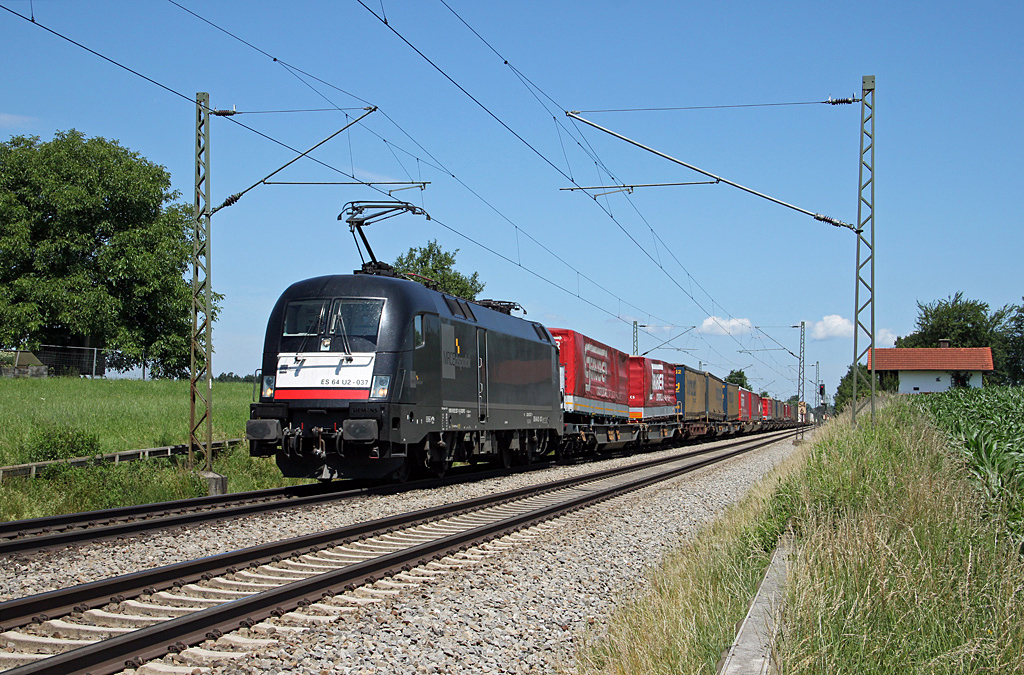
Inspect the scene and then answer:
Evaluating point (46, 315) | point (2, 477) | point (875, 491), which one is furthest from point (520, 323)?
point (46, 315)

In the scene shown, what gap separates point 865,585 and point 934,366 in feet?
199

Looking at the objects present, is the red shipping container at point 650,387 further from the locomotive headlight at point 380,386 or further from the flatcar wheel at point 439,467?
the locomotive headlight at point 380,386

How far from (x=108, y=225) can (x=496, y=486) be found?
3287cm

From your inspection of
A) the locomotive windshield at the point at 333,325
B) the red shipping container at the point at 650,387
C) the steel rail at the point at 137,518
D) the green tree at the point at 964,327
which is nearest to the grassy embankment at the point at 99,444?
the steel rail at the point at 137,518

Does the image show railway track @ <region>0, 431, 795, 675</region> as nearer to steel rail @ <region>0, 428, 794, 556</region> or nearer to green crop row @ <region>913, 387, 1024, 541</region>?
steel rail @ <region>0, 428, 794, 556</region>

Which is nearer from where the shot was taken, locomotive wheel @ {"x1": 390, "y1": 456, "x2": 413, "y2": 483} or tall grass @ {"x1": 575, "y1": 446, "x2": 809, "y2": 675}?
tall grass @ {"x1": 575, "y1": 446, "x2": 809, "y2": 675}

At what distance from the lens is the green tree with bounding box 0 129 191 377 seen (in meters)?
38.7

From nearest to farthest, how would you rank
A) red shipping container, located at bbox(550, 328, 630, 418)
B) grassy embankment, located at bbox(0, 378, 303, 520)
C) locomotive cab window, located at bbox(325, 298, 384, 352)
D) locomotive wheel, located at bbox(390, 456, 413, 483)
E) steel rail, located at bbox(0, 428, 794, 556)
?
1. steel rail, located at bbox(0, 428, 794, 556)
2. grassy embankment, located at bbox(0, 378, 303, 520)
3. locomotive cab window, located at bbox(325, 298, 384, 352)
4. locomotive wheel, located at bbox(390, 456, 413, 483)
5. red shipping container, located at bbox(550, 328, 630, 418)

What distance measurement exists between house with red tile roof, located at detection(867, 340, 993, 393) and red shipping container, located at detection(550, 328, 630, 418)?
116 feet

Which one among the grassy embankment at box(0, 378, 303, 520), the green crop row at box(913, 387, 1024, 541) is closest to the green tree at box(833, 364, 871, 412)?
the green crop row at box(913, 387, 1024, 541)

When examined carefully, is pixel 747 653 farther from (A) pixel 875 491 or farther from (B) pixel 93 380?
(B) pixel 93 380

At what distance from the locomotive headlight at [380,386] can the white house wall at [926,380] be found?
53.1 metres

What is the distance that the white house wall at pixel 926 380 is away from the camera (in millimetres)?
57969

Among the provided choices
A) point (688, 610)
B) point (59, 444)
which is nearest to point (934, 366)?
point (59, 444)
